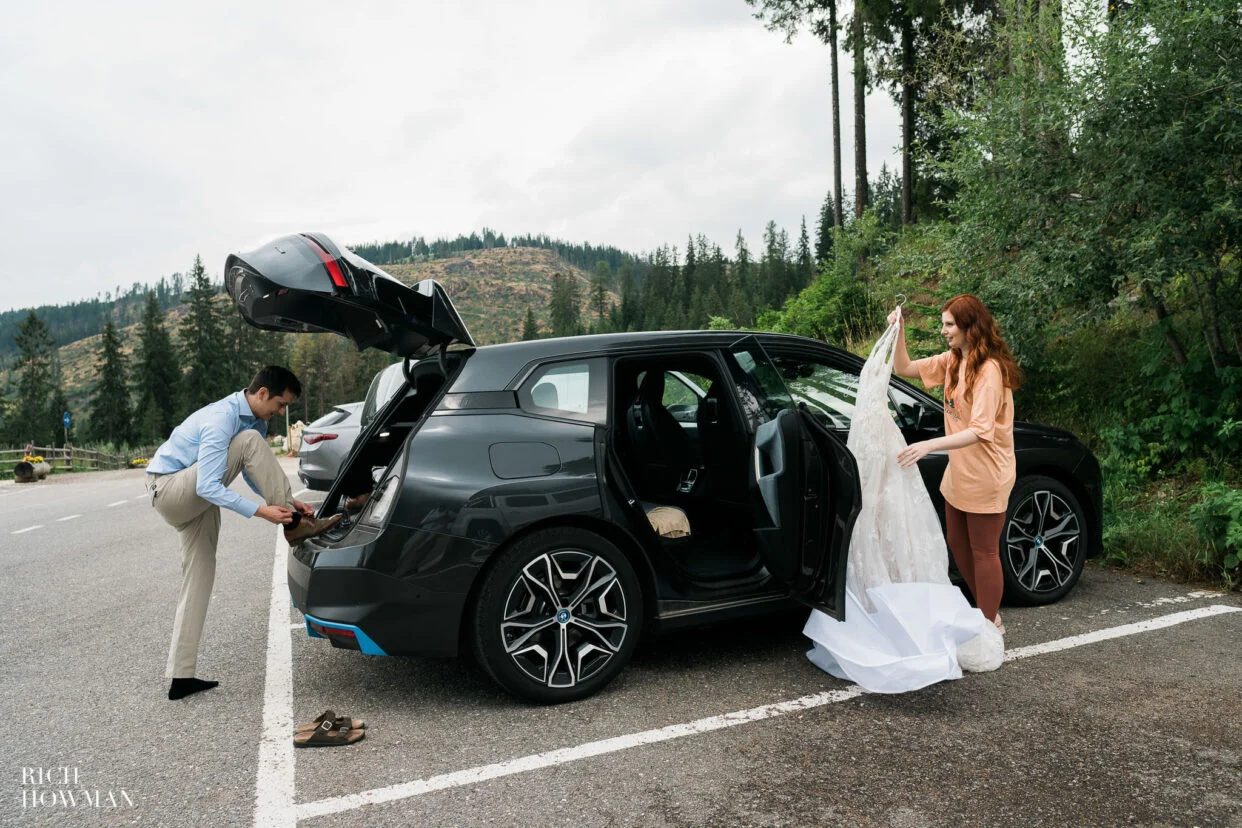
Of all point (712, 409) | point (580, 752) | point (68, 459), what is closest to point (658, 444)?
point (712, 409)

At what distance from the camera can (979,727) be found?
3.44 metres

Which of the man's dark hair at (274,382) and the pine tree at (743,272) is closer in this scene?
the man's dark hair at (274,382)

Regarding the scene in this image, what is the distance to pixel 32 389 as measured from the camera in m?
74.9

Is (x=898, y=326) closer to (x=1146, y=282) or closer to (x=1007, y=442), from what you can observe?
(x=1007, y=442)

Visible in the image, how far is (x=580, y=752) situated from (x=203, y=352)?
74.5m

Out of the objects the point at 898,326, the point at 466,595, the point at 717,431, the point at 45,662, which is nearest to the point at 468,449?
the point at 466,595

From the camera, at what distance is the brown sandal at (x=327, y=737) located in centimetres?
345

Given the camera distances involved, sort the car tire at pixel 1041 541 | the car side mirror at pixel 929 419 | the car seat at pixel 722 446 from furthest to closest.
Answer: the car tire at pixel 1041 541 → the car side mirror at pixel 929 419 → the car seat at pixel 722 446

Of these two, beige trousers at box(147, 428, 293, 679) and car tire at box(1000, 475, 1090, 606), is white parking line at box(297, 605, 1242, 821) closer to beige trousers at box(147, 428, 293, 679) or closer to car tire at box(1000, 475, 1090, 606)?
car tire at box(1000, 475, 1090, 606)

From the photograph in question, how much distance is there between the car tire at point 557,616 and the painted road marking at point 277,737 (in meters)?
0.87

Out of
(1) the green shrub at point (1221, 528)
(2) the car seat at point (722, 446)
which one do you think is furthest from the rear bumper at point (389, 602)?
(1) the green shrub at point (1221, 528)

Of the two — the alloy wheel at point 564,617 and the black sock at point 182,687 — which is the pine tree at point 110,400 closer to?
the black sock at point 182,687

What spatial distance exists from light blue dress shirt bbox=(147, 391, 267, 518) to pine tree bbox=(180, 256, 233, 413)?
230 ft

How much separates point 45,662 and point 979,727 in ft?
16.4
